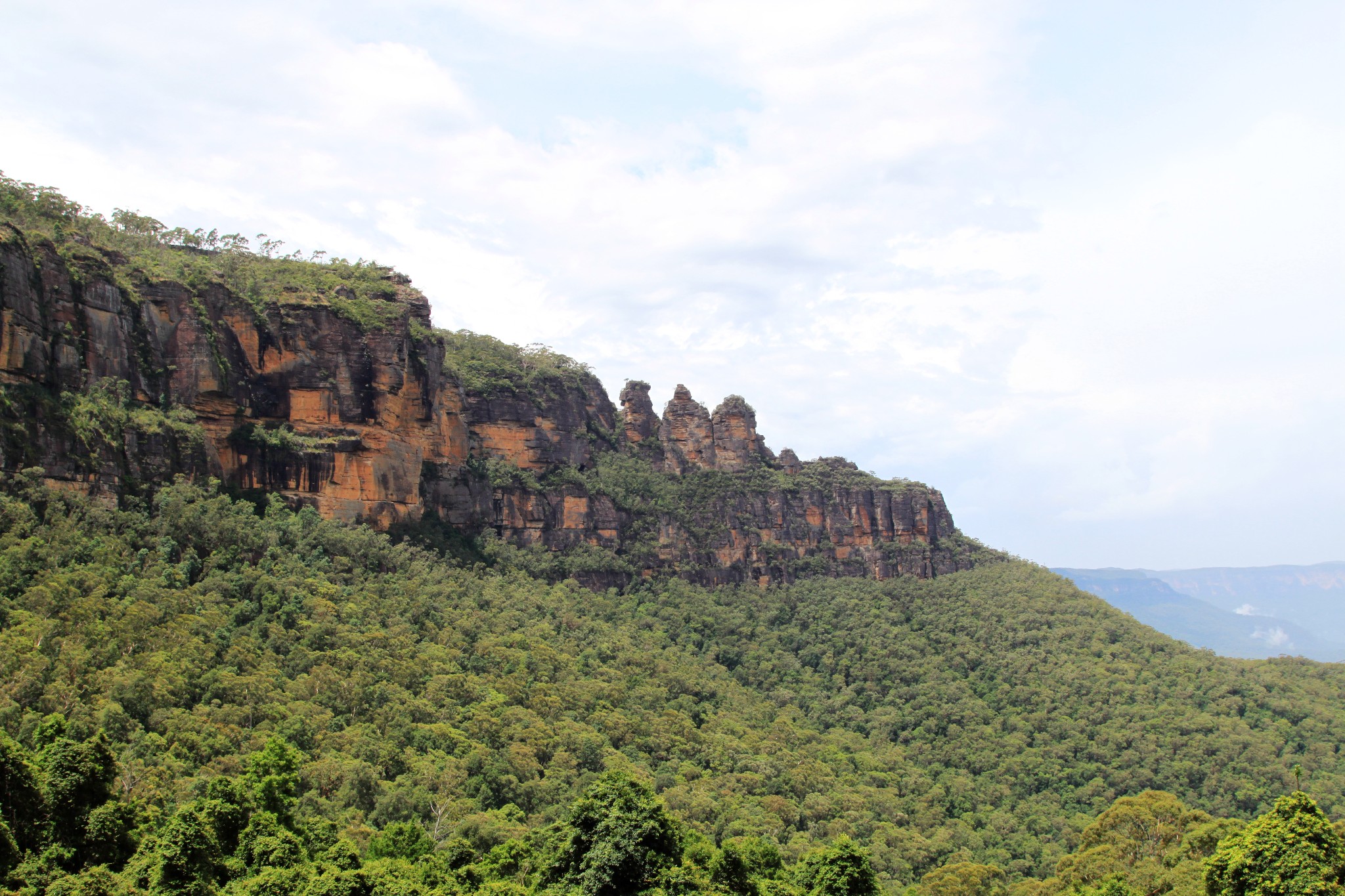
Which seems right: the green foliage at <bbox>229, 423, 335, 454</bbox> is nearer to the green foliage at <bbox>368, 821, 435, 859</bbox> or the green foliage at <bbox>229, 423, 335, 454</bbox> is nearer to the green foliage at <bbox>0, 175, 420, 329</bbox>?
the green foliage at <bbox>0, 175, 420, 329</bbox>

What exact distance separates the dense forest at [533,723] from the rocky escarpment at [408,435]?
2.96 m

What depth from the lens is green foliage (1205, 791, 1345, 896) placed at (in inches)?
851

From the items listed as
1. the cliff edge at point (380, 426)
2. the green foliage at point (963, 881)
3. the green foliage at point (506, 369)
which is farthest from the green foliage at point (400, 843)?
the green foliage at point (506, 369)

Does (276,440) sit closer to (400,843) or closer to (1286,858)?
(400,843)

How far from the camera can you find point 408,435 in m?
59.6

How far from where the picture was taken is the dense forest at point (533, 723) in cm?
2605

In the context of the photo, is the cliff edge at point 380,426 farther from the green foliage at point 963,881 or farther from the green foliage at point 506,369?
the green foliage at point 963,881

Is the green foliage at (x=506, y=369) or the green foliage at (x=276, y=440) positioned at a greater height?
the green foliage at (x=506, y=369)

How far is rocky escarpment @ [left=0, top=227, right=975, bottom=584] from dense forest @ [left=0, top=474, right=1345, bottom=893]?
117 inches

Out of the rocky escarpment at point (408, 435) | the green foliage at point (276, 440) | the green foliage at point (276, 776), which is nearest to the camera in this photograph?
the green foliage at point (276, 776)

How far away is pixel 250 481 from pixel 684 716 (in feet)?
86.9

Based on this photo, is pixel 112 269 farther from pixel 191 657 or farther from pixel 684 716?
pixel 684 716

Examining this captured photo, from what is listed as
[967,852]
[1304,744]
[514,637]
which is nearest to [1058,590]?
A: [1304,744]

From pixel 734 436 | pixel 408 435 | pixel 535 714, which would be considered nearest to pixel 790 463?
pixel 734 436
